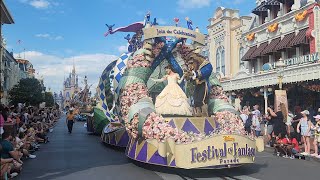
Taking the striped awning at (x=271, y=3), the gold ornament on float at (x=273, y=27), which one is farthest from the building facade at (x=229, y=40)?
the gold ornament on float at (x=273, y=27)

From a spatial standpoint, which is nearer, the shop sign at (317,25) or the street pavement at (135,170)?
the street pavement at (135,170)

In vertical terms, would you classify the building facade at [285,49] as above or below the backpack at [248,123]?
above

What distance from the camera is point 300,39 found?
22.5m

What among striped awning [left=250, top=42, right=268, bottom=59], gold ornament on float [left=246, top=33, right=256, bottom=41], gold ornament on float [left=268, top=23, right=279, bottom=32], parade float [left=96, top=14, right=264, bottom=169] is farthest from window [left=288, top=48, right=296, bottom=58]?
parade float [left=96, top=14, right=264, bottom=169]

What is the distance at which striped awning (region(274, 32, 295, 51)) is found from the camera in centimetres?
2373

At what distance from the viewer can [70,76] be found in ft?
428

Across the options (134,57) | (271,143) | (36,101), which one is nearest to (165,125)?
(134,57)

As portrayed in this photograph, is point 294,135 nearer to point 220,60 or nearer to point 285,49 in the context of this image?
point 285,49

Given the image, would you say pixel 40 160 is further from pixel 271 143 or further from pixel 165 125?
pixel 271 143

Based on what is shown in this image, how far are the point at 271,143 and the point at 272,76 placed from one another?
1077 centimetres

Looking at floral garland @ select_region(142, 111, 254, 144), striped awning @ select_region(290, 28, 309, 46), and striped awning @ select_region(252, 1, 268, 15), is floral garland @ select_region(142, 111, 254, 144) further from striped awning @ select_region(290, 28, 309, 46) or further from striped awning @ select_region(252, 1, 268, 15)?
striped awning @ select_region(252, 1, 268, 15)

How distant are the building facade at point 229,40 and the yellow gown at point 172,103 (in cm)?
2290

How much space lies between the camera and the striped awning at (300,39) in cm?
2212

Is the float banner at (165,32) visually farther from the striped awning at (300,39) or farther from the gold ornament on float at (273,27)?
the gold ornament on float at (273,27)
